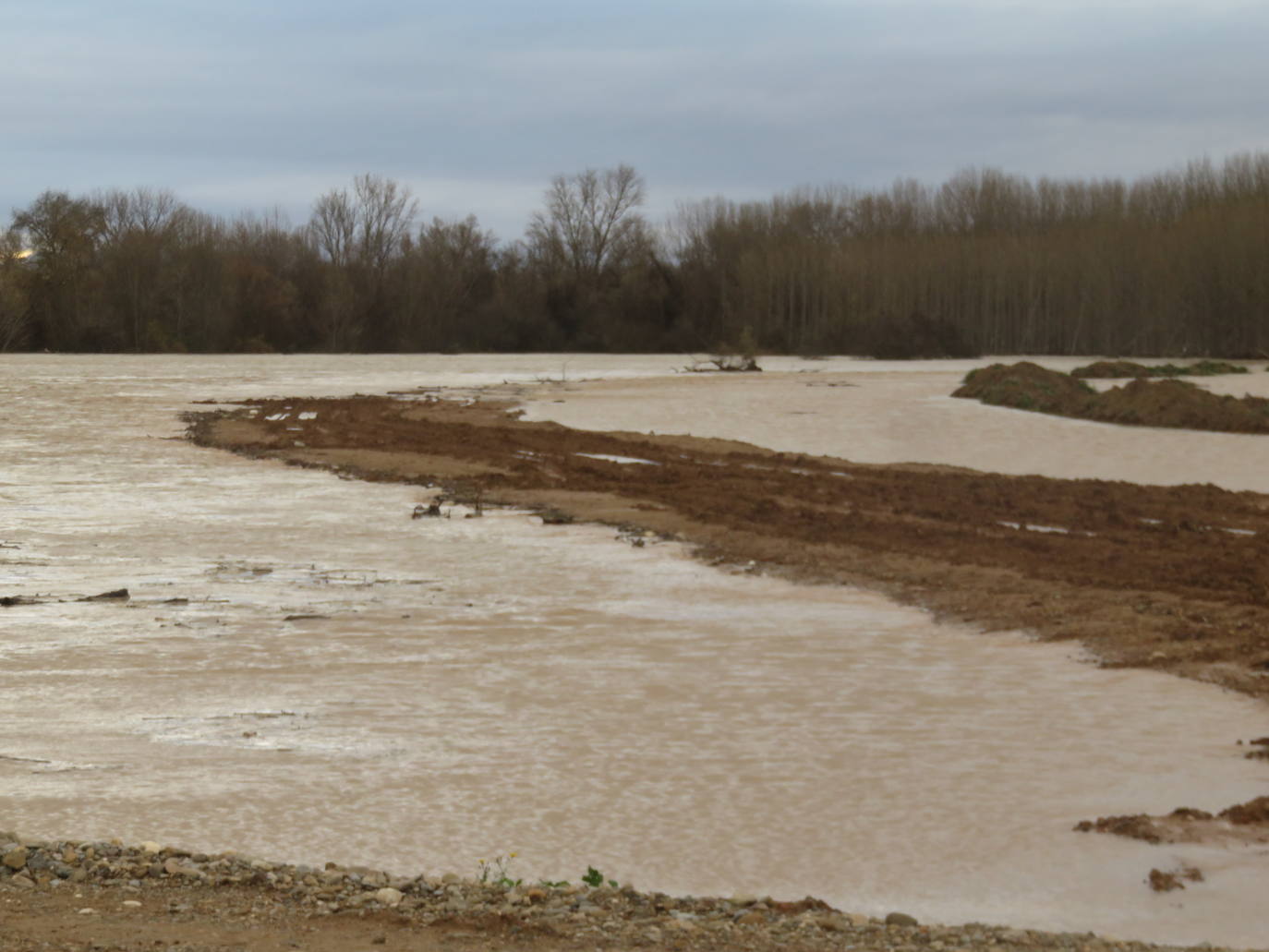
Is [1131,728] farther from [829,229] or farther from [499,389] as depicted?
[829,229]

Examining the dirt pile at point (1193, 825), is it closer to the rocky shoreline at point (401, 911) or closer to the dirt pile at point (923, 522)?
the rocky shoreline at point (401, 911)

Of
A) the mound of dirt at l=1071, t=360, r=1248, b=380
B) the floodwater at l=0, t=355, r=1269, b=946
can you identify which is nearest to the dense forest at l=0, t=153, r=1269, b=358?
the mound of dirt at l=1071, t=360, r=1248, b=380

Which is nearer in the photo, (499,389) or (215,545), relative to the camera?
(215,545)

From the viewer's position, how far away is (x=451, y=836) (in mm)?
6238

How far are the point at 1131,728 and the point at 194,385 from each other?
37971mm

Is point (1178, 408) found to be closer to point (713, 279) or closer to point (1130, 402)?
point (1130, 402)

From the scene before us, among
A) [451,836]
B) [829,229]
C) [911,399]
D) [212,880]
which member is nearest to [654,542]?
[451,836]

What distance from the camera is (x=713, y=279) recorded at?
84625 millimetres

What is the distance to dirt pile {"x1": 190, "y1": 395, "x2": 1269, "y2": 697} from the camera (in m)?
10.3

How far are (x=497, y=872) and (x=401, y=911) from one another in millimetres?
994

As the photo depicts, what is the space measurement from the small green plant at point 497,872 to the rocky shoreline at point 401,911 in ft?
0.06

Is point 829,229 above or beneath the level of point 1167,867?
above

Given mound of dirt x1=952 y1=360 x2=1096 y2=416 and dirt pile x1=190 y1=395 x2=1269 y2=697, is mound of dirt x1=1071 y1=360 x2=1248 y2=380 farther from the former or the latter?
dirt pile x1=190 y1=395 x2=1269 y2=697

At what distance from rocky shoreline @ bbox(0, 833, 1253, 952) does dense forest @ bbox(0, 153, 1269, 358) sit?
4509 cm
